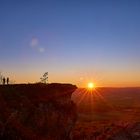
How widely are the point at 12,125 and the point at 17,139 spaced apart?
121cm

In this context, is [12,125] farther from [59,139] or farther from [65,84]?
[65,84]

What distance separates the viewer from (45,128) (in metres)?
33.4

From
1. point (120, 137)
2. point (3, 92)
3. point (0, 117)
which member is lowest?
point (120, 137)

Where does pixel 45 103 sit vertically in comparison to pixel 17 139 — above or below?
above

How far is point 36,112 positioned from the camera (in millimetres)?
31891

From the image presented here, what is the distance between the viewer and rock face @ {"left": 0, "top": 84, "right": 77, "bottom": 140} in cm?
2761

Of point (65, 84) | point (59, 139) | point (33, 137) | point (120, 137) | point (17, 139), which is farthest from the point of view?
point (120, 137)

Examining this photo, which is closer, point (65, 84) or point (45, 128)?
point (45, 128)

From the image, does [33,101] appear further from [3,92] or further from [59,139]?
[59,139]

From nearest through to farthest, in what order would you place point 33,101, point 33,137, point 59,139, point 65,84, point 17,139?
point 17,139 < point 33,137 < point 33,101 < point 59,139 < point 65,84

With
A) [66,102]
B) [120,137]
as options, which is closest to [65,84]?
[66,102]

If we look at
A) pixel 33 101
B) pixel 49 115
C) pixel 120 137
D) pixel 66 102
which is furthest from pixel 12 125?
pixel 120 137

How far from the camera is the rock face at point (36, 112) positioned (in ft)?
90.6

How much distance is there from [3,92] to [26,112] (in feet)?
8.34
